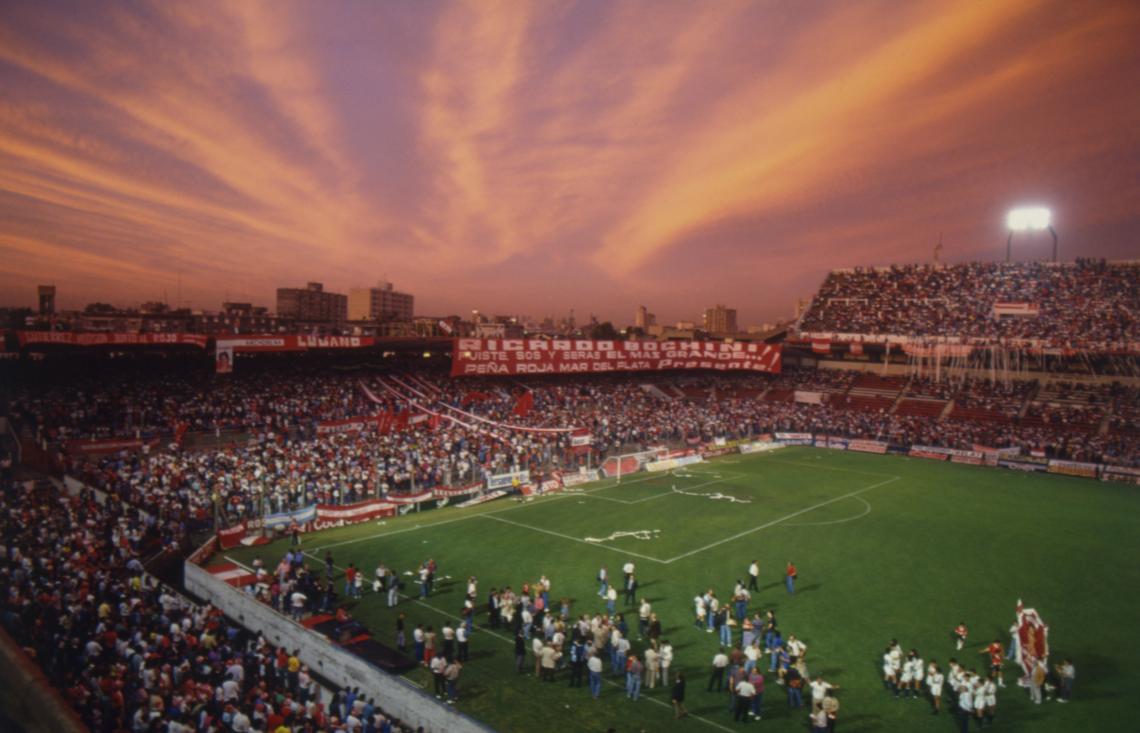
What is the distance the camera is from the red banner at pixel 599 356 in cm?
5044

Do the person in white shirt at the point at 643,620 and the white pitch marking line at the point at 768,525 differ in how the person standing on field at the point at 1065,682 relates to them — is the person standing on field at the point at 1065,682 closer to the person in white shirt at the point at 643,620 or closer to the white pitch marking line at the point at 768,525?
the person in white shirt at the point at 643,620

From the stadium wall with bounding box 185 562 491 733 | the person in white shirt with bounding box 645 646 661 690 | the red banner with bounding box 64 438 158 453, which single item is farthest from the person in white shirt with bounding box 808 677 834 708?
the red banner with bounding box 64 438 158 453

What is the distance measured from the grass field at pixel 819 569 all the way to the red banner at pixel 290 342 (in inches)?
656

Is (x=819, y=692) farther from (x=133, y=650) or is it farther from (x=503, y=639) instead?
(x=133, y=650)

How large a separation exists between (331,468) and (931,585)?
24.5 metres

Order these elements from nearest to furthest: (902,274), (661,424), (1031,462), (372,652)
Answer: (372,652) < (1031,462) < (661,424) < (902,274)

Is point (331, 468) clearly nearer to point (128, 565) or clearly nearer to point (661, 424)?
point (128, 565)

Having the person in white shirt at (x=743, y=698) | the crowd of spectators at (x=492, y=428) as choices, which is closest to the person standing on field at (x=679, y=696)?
the person in white shirt at (x=743, y=698)

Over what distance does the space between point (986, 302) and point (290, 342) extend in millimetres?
60749

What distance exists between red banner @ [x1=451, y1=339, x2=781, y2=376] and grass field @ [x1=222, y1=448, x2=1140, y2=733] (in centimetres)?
1683

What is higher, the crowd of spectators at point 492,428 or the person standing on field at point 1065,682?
the crowd of spectators at point 492,428

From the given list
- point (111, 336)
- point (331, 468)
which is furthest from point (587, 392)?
point (111, 336)

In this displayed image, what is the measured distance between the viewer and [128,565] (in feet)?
62.2

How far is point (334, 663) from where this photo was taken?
1520 cm
